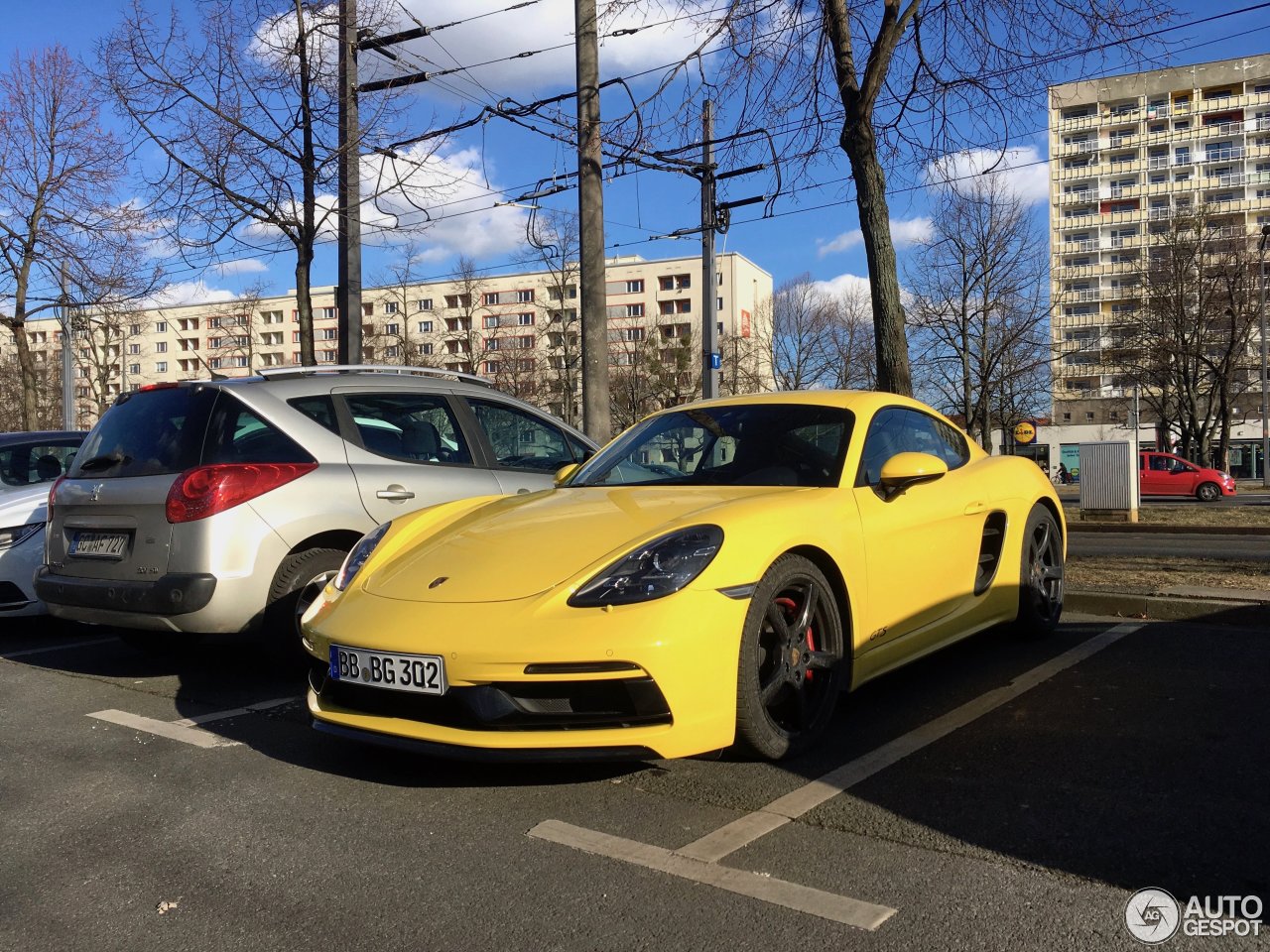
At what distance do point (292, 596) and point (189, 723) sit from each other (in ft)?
2.42

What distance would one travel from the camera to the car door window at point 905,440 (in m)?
4.35

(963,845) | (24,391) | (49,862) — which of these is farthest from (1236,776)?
(24,391)

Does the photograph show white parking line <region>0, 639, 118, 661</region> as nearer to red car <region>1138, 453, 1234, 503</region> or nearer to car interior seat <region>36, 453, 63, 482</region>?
car interior seat <region>36, 453, 63, 482</region>

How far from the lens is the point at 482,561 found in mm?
3584

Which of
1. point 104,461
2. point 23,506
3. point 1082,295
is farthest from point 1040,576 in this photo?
point 1082,295

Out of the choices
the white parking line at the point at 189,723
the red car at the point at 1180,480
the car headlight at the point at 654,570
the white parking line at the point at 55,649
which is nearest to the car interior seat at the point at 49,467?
the white parking line at the point at 55,649

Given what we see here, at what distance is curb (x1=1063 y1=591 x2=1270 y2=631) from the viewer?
19.6 feet

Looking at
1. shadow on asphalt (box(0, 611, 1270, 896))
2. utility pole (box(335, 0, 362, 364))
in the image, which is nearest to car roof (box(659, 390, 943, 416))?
shadow on asphalt (box(0, 611, 1270, 896))

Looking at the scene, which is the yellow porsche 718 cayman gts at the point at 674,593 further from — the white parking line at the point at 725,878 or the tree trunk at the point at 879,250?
the tree trunk at the point at 879,250

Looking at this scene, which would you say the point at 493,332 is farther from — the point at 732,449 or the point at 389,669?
the point at 389,669

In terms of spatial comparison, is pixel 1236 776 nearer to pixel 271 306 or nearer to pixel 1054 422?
pixel 1054 422

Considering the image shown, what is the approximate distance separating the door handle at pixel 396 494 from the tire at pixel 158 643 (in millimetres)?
1394

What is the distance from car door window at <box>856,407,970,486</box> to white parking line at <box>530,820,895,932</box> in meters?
1.88

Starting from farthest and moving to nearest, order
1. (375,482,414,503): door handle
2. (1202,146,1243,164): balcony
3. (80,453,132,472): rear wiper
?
(1202,146,1243,164): balcony < (375,482,414,503): door handle < (80,453,132,472): rear wiper
